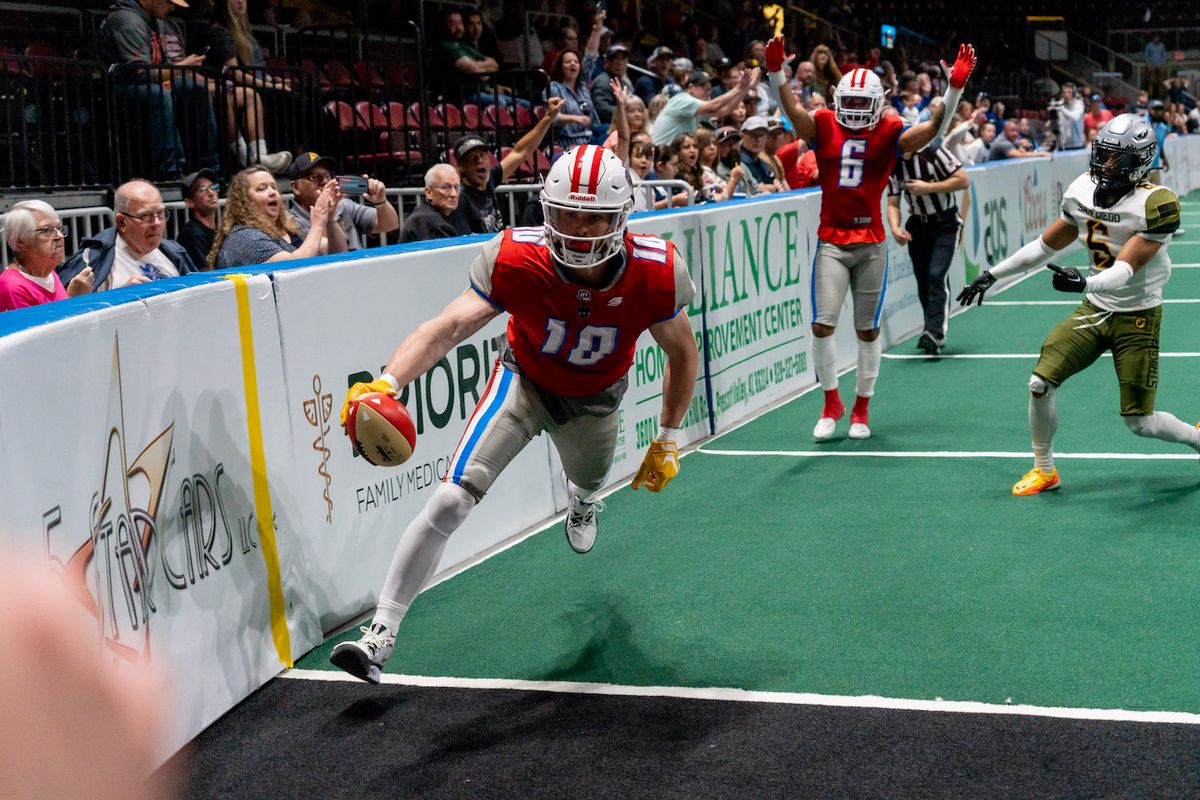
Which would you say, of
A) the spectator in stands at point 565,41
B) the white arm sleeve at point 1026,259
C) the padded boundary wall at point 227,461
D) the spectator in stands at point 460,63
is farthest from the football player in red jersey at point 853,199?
the spectator in stands at point 565,41

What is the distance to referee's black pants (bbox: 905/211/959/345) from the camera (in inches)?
488

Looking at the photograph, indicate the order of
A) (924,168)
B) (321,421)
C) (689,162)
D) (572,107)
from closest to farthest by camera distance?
(321,421), (924,168), (689,162), (572,107)

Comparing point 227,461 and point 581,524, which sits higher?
point 227,461

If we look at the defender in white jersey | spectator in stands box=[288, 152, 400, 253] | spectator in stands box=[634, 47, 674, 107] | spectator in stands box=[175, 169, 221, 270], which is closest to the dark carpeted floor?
the defender in white jersey

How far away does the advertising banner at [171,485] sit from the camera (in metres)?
4.00

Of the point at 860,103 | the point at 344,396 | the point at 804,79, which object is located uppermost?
the point at 804,79

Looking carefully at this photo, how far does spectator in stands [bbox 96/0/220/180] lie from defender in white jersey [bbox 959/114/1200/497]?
5.69 metres

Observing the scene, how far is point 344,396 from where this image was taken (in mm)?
5902

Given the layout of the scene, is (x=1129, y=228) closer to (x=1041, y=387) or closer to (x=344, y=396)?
(x=1041, y=387)

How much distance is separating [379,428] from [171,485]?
87cm

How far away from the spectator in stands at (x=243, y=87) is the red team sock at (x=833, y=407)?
4.43 metres

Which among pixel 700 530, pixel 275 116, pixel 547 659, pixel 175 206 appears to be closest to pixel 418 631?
pixel 547 659

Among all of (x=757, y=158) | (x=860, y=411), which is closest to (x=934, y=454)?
(x=860, y=411)

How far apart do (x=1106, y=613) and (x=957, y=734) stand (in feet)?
Result: 4.75
